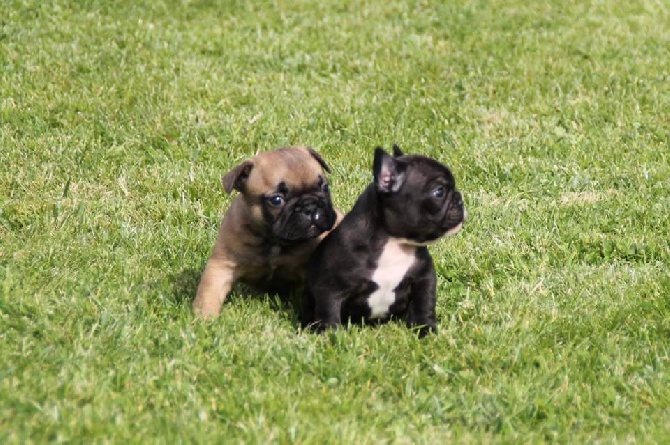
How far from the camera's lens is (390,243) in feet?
20.8

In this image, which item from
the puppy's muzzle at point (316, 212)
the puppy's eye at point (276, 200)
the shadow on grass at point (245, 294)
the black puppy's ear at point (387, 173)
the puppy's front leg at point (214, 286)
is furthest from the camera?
the shadow on grass at point (245, 294)

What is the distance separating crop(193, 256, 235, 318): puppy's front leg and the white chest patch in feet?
3.07

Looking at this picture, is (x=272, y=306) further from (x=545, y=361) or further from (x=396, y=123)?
(x=396, y=123)

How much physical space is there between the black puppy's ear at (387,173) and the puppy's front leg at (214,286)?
117cm

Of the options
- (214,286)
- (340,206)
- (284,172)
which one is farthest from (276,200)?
(340,206)

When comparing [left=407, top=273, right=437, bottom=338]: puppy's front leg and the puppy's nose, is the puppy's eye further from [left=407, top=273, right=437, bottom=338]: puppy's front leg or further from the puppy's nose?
[left=407, top=273, right=437, bottom=338]: puppy's front leg

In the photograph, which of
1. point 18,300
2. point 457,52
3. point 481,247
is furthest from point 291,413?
point 457,52

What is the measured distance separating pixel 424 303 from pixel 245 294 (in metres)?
1.35

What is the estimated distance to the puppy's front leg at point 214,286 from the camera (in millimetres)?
6707

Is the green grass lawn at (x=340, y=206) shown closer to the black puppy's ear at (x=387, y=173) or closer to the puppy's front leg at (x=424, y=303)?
the puppy's front leg at (x=424, y=303)

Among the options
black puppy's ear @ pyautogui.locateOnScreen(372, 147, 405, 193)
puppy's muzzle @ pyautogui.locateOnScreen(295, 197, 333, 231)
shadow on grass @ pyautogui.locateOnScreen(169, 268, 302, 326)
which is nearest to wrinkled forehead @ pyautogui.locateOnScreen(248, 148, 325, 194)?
puppy's muzzle @ pyautogui.locateOnScreen(295, 197, 333, 231)

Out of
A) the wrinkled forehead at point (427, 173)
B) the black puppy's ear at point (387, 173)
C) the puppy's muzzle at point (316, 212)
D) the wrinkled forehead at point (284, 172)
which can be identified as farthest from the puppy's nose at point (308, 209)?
the wrinkled forehead at point (427, 173)

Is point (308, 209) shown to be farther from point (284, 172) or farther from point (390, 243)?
point (390, 243)

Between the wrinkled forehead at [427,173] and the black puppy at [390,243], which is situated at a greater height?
the wrinkled forehead at [427,173]
